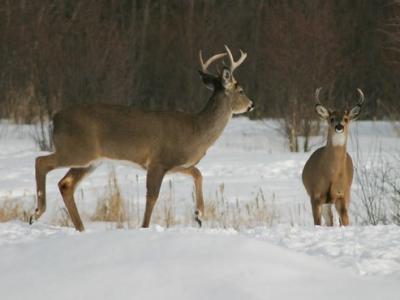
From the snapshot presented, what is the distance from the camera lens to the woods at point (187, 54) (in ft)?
69.4

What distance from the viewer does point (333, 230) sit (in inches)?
295

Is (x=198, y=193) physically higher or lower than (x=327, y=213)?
higher

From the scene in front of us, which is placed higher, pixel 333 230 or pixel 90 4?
pixel 90 4

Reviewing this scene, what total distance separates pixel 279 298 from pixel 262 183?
29.6 feet

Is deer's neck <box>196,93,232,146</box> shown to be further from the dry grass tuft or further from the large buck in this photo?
the dry grass tuft

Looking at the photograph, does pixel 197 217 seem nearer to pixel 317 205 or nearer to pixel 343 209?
pixel 317 205

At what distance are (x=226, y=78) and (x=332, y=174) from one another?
1824 millimetres

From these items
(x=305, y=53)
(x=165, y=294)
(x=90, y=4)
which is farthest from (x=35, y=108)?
(x=165, y=294)

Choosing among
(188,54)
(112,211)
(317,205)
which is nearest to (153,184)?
(112,211)

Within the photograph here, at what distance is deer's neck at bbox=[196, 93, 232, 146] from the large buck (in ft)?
0.04

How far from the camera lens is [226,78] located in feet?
36.6

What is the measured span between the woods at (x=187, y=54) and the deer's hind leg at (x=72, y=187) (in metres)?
6.49

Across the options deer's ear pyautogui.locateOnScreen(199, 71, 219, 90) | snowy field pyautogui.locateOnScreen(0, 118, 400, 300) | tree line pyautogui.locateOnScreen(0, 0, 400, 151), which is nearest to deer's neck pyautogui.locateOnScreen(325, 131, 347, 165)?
deer's ear pyautogui.locateOnScreen(199, 71, 219, 90)

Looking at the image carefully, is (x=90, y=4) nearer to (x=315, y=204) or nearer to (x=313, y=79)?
(x=313, y=79)
